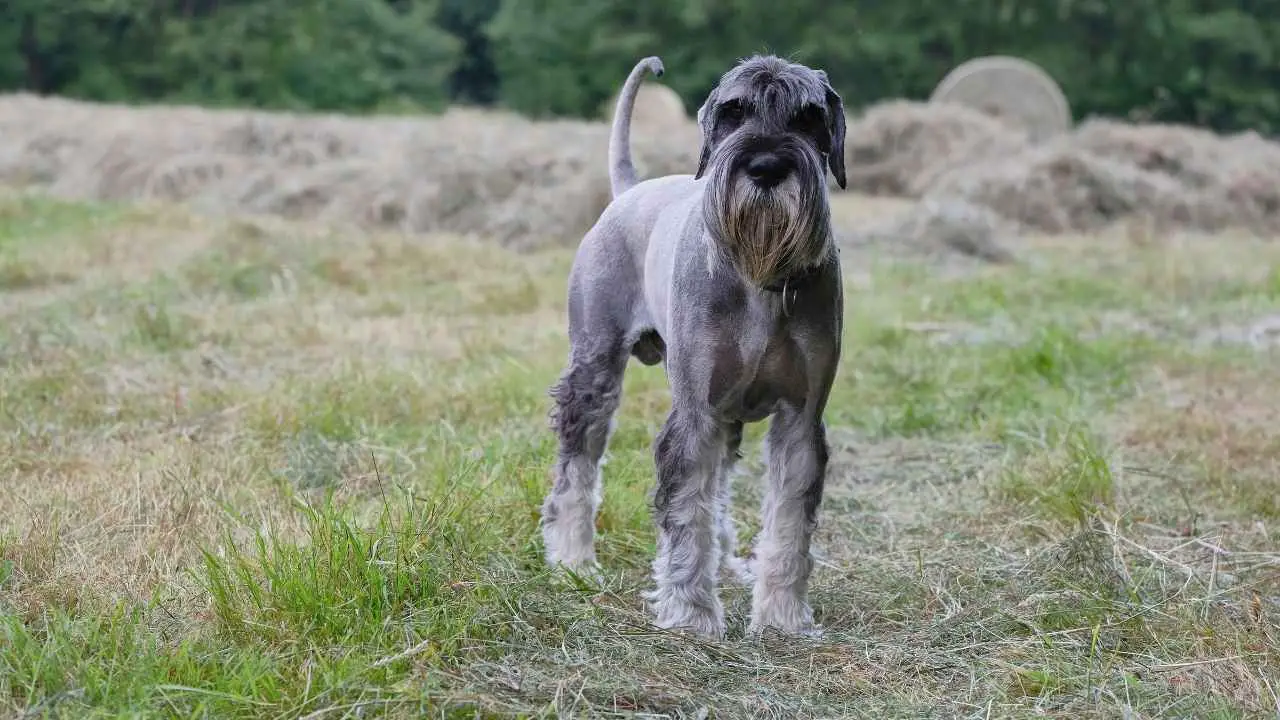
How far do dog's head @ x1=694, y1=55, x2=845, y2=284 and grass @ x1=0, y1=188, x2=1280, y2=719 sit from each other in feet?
3.90

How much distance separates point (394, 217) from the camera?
15.0 metres

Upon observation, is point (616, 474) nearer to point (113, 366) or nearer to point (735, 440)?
point (735, 440)

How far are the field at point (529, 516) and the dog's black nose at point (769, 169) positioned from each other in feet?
4.51

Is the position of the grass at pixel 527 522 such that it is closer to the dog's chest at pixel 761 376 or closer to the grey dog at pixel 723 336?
the grey dog at pixel 723 336

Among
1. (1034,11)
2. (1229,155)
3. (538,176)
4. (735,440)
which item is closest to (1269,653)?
(735,440)

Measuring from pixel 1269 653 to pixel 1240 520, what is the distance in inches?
66.0

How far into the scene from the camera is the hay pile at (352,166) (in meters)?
14.5

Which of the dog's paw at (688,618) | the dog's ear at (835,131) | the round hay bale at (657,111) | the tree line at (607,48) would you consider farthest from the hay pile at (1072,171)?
the tree line at (607,48)

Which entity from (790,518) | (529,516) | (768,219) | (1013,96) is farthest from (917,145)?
(768,219)

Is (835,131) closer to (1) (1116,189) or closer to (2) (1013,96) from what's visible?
(1) (1116,189)

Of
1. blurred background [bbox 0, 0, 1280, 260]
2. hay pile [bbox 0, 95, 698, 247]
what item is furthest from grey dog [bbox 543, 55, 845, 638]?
hay pile [bbox 0, 95, 698, 247]

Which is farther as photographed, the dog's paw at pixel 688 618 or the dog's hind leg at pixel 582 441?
the dog's hind leg at pixel 582 441

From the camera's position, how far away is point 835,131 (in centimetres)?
400

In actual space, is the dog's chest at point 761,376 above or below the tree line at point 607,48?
above
